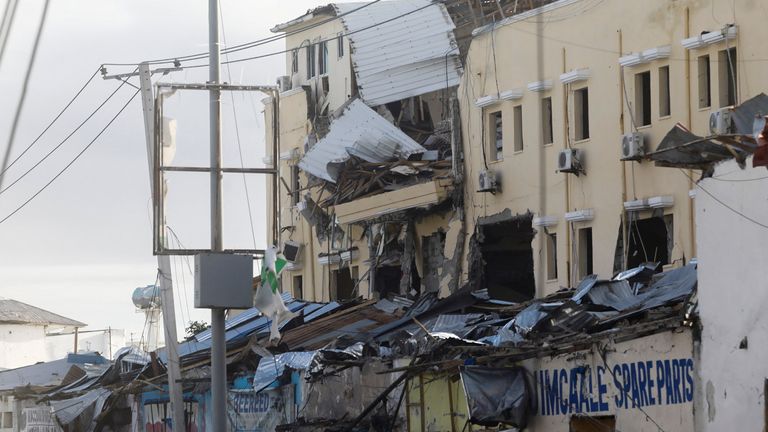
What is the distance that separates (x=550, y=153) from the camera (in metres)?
29.7

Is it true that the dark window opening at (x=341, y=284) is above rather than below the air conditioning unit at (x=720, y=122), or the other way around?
below

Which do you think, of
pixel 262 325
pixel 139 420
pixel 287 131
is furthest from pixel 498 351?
pixel 287 131

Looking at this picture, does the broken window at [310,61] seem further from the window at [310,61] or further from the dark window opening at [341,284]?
the dark window opening at [341,284]

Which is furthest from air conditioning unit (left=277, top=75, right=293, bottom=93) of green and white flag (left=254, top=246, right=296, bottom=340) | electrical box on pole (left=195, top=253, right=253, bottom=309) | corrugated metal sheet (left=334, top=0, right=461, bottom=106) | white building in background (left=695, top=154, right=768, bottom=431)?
white building in background (left=695, top=154, right=768, bottom=431)

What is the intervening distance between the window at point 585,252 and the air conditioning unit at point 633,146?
248 centimetres

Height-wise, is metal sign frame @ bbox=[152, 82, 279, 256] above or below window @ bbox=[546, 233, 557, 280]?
above

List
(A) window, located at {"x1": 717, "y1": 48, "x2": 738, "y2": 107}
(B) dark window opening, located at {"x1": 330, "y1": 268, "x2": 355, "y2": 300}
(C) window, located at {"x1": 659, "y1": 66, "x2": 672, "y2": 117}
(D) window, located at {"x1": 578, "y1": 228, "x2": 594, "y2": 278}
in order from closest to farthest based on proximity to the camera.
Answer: (A) window, located at {"x1": 717, "y1": 48, "x2": 738, "y2": 107}
(C) window, located at {"x1": 659, "y1": 66, "x2": 672, "y2": 117}
(D) window, located at {"x1": 578, "y1": 228, "x2": 594, "y2": 278}
(B) dark window opening, located at {"x1": 330, "y1": 268, "x2": 355, "y2": 300}

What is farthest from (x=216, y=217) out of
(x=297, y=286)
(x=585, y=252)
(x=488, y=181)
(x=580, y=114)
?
(x=297, y=286)

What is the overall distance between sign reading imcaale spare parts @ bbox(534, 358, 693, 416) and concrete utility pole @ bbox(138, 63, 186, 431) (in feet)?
27.1

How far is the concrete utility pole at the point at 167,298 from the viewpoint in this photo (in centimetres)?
2614

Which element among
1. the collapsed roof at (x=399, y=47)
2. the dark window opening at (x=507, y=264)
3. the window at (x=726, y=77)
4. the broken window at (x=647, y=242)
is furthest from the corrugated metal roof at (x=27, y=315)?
the window at (x=726, y=77)

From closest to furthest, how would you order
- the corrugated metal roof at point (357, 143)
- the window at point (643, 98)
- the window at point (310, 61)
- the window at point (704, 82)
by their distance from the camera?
the window at point (704, 82), the window at point (643, 98), the corrugated metal roof at point (357, 143), the window at point (310, 61)

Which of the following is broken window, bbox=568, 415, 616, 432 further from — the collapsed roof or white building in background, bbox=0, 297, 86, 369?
white building in background, bbox=0, 297, 86, 369

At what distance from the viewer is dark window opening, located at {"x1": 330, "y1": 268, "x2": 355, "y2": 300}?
37.6 metres
